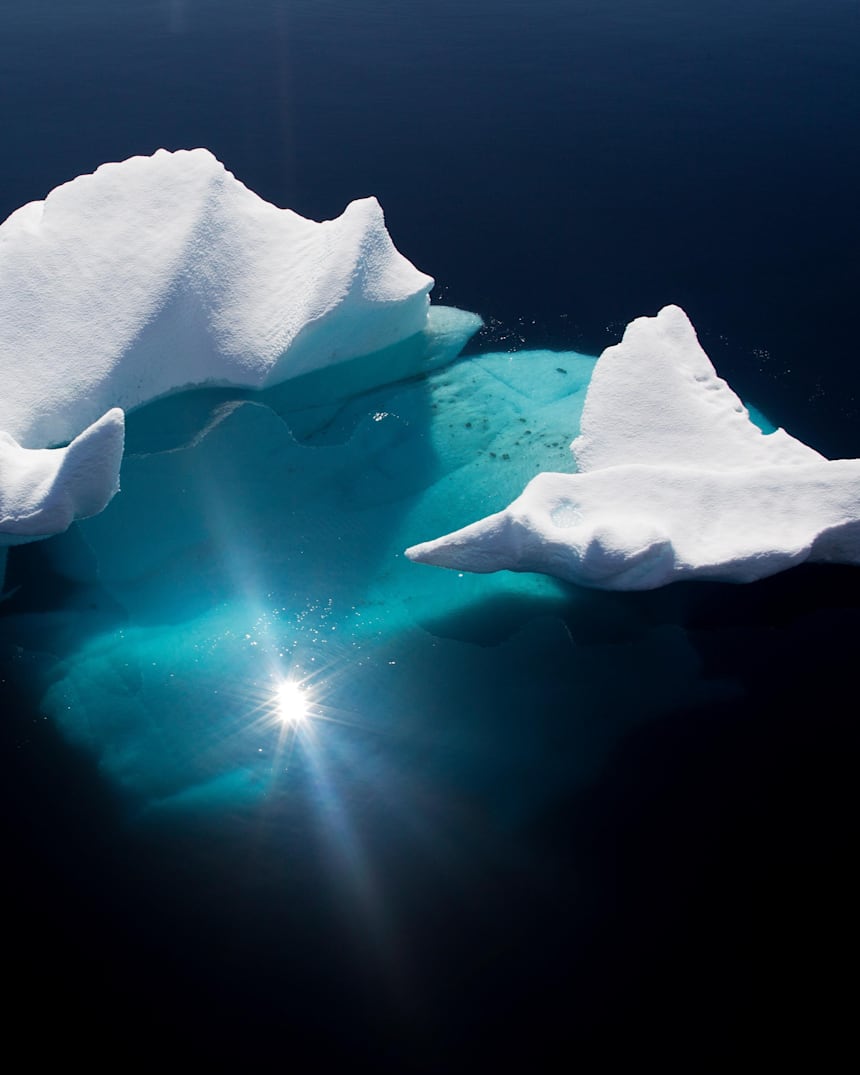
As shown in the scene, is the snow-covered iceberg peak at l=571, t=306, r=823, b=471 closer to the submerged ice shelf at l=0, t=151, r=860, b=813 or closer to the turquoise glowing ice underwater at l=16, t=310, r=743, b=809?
the submerged ice shelf at l=0, t=151, r=860, b=813

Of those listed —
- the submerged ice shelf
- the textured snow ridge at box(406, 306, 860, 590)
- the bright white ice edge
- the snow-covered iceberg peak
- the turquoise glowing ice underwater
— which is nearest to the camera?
the turquoise glowing ice underwater

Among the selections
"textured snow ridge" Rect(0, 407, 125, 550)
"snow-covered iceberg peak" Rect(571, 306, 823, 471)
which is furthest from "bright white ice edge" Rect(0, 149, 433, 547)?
"snow-covered iceberg peak" Rect(571, 306, 823, 471)

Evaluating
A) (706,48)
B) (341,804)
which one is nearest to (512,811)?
(341,804)

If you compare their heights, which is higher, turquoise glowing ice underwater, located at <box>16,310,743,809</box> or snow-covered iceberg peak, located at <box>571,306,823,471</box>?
snow-covered iceberg peak, located at <box>571,306,823,471</box>

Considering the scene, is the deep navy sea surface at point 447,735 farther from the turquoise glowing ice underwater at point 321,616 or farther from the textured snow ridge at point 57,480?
the textured snow ridge at point 57,480

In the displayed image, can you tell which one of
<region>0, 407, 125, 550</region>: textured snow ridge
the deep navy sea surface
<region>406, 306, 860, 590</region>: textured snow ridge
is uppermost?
<region>0, 407, 125, 550</region>: textured snow ridge

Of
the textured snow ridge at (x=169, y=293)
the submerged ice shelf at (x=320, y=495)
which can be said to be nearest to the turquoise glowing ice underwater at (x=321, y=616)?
the submerged ice shelf at (x=320, y=495)

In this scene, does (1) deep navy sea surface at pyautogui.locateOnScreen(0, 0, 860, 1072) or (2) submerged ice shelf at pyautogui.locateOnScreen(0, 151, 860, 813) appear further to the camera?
(2) submerged ice shelf at pyautogui.locateOnScreen(0, 151, 860, 813)

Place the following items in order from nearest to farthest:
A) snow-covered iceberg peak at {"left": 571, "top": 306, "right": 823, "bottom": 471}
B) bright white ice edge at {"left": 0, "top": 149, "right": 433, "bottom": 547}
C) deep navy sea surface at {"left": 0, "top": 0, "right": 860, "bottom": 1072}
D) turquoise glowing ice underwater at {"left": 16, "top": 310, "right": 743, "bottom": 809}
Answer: deep navy sea surface at {"left": 0, "top": 0, "right": 860, "bottom": 1072}, turquoise glowing ice underwater at {"left": 16, "top": 310, "right": 743, "bottom": 809}, snow-covered iceberg peak at {"left": 571, "top": 306, "right": 823, "bottom": 471}, bright white ice edge at {"left": 0, "top": 149, "right": 433, "bottom": 547}
